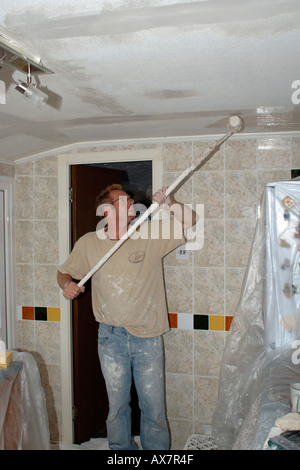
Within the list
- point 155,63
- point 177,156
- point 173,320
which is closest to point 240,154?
point 177,156

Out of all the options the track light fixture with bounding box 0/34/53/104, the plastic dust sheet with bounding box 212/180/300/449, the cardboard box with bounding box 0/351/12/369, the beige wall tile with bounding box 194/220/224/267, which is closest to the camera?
the track light fixture with bounding box 0/34/53/104

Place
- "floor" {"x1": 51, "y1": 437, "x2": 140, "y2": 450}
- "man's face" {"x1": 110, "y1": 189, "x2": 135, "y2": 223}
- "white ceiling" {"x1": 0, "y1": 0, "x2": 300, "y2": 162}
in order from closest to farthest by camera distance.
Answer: "white ceiling" {"x1": 0, "y1": 0, "x2": 300, "y2": 162}, "man's face" {"x1": 110, "y1": 189, "x2": 135, "y2": 223}, "floor" {"x1": 51, "y1": 437, "x2": 140, "y2": 450}

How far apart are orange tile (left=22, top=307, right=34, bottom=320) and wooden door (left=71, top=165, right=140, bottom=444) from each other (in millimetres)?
286

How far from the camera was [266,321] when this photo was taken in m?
1.62

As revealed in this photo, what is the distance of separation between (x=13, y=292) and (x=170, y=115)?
152cm

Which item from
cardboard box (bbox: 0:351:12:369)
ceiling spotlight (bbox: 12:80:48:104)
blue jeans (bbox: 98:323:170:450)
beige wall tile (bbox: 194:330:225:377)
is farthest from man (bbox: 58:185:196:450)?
ceiling spotlight (bbox: 12:80:48:104)

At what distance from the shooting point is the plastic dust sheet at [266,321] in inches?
61.5

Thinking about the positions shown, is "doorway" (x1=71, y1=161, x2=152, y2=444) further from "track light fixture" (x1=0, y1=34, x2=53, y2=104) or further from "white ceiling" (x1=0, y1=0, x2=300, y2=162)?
"track light fixture" (x1=0, y1=34, x2=53, y2=104)

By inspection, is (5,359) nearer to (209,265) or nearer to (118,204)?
(118,204)

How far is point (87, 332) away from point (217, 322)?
35.1 inches

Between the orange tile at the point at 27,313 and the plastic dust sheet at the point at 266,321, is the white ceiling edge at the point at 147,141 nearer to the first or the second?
the plastic dust sheet at the point at 266,321

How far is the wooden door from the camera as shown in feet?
7.94

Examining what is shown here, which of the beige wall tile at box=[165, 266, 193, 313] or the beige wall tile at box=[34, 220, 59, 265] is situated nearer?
the beige wall tile at box=[165, 266, 193, 313]

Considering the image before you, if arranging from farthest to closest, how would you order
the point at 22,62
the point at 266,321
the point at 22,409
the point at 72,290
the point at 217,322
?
the point at 217,322 < the point at 72,290 < the point at 266,321 < the point at 22,409 < the point at 22,62
